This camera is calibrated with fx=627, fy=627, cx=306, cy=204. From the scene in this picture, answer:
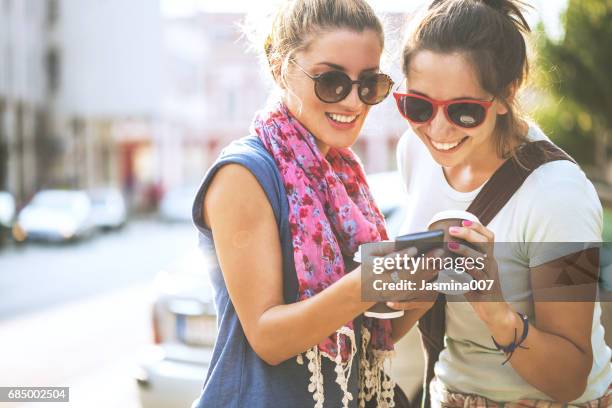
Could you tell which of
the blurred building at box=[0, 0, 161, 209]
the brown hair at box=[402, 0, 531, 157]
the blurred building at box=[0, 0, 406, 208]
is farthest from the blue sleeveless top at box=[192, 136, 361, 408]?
the blurred building at box=[0, 0, 161, 209]

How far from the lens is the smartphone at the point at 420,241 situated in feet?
3.88

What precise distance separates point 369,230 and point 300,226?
21 cm

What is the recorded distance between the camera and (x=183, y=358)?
302 cm

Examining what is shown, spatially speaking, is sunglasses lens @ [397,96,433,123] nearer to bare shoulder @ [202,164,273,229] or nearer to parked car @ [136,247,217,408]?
bare shoulder @ [202,164,273,229]

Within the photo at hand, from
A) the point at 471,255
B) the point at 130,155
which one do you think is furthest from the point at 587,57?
the point at 130,155

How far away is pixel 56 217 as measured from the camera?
17266 millimetres

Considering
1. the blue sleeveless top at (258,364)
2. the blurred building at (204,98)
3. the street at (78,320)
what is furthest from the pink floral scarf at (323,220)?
the blurred building at (204,98)

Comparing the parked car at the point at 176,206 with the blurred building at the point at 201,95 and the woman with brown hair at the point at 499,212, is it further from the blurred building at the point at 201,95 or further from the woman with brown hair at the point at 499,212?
the woman with brown hair at the point at 499,212

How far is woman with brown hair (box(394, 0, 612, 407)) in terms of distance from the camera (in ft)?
4.35

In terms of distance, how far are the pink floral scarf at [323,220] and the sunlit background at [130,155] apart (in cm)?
29

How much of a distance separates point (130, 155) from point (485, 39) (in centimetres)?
3047

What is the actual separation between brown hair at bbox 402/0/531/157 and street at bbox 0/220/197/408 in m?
1.54

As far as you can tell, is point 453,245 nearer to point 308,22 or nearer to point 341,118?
point 341,118

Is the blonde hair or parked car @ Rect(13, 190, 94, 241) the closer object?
the blonde hair
